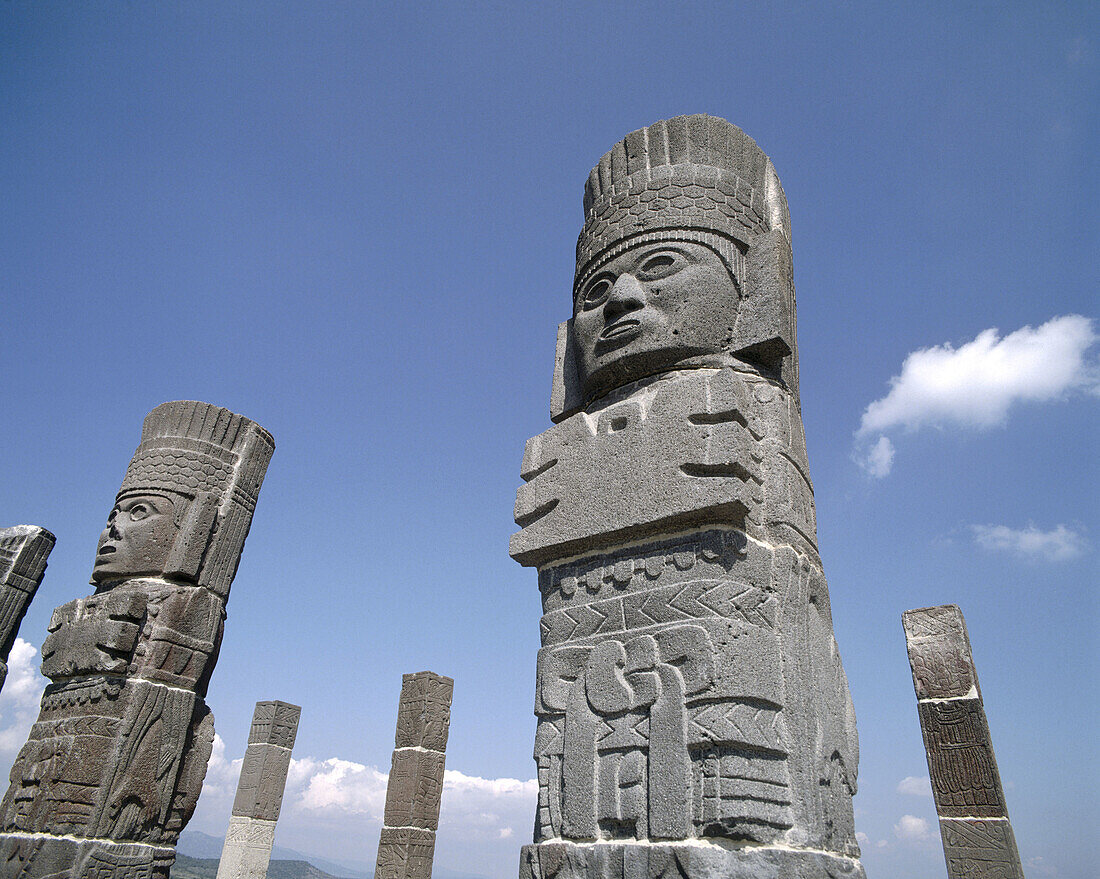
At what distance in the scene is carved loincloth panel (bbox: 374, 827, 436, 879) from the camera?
31.0ft

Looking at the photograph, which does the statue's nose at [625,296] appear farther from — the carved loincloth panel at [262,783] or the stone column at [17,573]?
the carved loincloth panel at [262,783]

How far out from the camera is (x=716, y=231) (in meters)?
4.00

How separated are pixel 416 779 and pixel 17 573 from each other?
5.31m

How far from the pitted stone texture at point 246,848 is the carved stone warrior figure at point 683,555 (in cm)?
991

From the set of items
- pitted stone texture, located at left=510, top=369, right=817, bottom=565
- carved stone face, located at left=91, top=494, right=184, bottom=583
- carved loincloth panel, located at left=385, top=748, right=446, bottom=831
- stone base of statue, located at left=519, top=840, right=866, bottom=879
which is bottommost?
stone base of statue, located at left=519, top=840, right=866, bottom=879

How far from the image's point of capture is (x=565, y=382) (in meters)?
4.37

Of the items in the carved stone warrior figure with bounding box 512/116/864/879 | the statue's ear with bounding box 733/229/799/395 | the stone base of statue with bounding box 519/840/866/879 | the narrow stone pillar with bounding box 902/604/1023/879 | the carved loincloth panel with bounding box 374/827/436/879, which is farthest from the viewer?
the carved loincloth panel with bounding box 374/827/436/879

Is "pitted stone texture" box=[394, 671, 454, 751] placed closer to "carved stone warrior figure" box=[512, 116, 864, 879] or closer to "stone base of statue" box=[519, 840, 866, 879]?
"carved stone warrior figure" box=[512, 116, 864, 879]

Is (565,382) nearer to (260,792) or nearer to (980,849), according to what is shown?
(980,849)

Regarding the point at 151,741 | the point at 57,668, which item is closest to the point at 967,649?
the point at 151,741

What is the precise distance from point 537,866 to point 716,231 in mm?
3088

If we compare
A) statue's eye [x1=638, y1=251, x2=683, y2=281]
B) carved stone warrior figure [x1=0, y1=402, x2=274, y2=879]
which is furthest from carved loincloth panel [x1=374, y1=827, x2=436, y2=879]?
statue's eye [x1=638, y1=251, x2=683, y2=281]

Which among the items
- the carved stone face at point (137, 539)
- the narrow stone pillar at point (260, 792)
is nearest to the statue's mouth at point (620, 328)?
the carved stone face at point (137, 539)

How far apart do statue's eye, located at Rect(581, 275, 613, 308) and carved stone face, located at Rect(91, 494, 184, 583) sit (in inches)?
159
